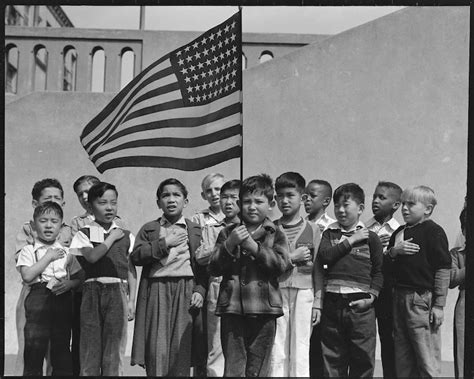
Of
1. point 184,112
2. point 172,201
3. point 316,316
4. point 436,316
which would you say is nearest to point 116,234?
point 172,201

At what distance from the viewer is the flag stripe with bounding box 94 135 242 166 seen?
5.95 m

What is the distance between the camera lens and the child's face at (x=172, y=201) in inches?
247

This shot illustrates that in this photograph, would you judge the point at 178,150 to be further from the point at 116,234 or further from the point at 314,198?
the point at 314,198

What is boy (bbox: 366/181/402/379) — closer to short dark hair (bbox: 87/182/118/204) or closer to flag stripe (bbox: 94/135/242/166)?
flag stripe (bbox: 94/135/242/166)

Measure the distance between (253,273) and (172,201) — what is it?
0.80 meters

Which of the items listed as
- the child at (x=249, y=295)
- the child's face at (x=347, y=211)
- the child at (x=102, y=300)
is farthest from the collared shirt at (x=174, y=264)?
the child's face at (x=347, y=211)

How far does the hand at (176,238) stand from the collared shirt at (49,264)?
0.67m

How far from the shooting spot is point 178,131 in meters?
6.13

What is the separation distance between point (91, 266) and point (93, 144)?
0.87 meters

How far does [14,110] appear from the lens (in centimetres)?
859

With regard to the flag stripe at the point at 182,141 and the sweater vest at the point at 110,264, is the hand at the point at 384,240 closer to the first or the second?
the flag stripe at the point at 182,141

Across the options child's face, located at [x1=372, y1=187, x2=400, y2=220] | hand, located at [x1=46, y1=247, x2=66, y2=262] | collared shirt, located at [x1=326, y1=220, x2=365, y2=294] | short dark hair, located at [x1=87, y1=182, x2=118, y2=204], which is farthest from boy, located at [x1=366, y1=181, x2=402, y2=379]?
hand, located at [x1=46, y1=247, x2=66, y2=262]
